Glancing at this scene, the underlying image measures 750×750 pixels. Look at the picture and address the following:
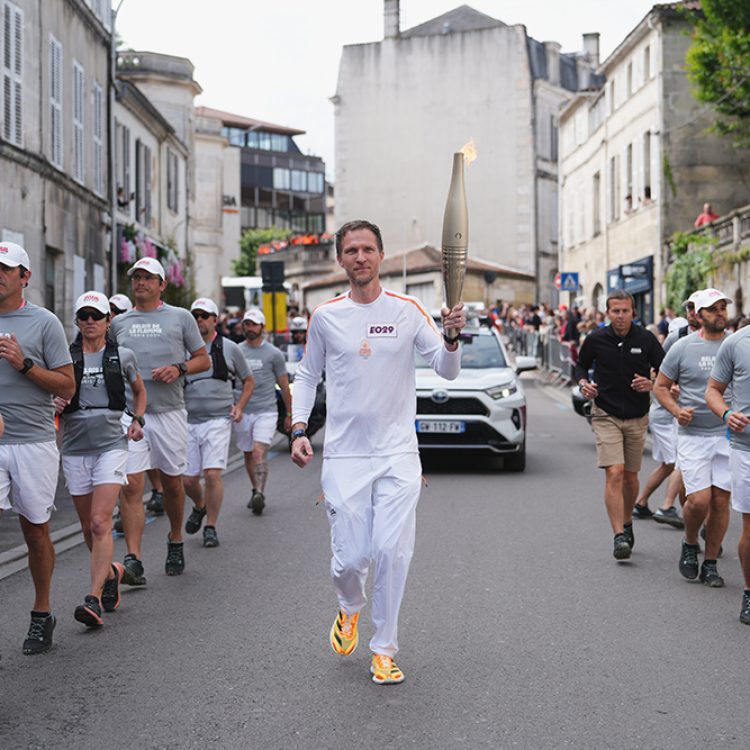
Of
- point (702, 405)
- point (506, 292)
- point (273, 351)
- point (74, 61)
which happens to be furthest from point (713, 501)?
point (506, 292)

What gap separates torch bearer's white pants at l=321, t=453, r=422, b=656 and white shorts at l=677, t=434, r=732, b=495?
3139mm

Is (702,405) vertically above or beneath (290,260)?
beneath

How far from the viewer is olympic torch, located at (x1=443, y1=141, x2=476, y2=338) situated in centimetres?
482

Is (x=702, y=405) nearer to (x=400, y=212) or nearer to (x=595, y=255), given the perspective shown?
(x=595, y=255)

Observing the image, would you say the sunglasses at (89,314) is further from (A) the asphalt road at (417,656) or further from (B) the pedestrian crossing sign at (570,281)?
(B) the pedestrian crossing sign at (570,281)

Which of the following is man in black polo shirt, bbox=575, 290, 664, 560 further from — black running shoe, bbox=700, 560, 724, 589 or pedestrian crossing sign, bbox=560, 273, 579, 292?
pedestrian crossing sign, bbox=560, 273, 579, 292

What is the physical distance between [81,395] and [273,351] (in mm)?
5214

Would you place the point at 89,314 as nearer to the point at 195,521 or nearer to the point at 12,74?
the point at 195,521

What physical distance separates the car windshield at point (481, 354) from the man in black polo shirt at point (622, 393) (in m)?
6.56

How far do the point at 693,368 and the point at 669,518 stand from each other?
229 cm

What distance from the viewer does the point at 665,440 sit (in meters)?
11.2

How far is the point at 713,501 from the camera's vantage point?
8.16m

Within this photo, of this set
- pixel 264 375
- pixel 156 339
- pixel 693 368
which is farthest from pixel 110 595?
pixel 264 375

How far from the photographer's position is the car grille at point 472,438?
1473 cm
